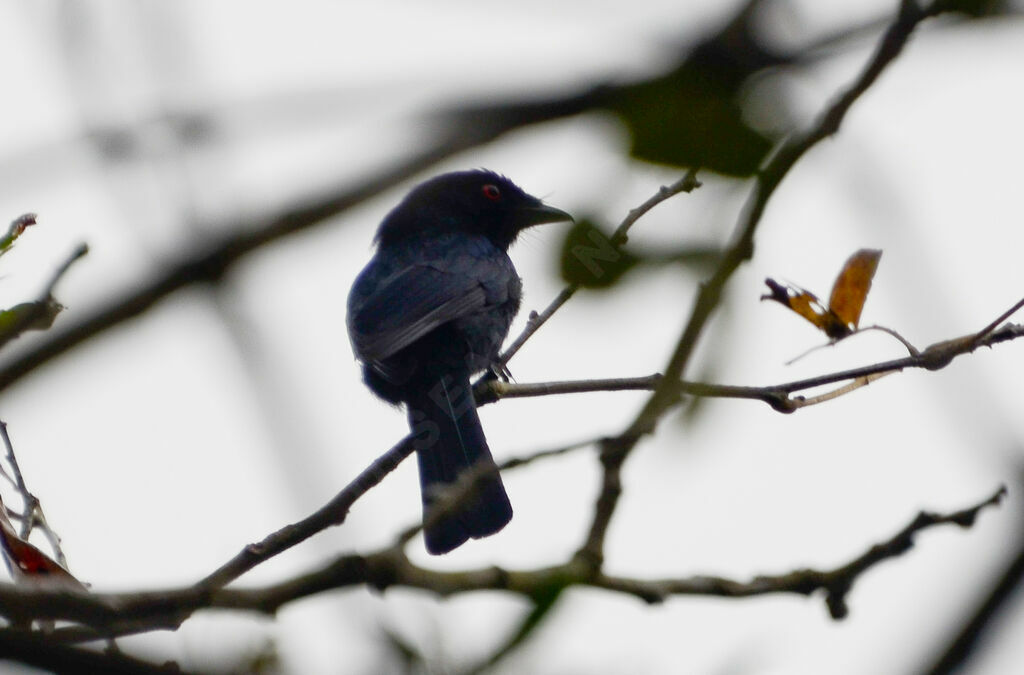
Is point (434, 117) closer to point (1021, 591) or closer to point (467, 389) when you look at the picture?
point (1021, 591)

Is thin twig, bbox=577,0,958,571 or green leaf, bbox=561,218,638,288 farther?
green leaf, bbox=561,218,638,288

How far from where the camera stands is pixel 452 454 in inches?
211

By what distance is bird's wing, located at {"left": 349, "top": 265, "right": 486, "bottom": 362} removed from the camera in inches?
219

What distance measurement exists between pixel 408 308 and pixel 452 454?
0.94 metres

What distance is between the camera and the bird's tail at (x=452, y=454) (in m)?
4.92

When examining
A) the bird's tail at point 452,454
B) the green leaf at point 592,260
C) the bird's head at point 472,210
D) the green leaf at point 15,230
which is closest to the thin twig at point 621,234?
the green leaf at point 592,260

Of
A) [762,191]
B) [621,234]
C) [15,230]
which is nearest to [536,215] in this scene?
[15,230]

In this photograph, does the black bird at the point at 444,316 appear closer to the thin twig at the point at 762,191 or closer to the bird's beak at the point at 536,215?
the bird's beak at the point at 536,215

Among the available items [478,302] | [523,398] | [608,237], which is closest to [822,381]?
[523,398]

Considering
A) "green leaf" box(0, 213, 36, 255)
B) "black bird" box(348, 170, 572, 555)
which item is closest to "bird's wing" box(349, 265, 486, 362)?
"black bird" box(348, 170, 572, 555)

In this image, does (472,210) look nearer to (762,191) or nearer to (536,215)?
(536,215)

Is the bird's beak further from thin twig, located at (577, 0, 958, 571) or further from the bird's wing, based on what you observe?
thin twig, located at (577, 0, 958, 571)

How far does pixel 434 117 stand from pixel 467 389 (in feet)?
14.5

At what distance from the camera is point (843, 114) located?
1.49m
